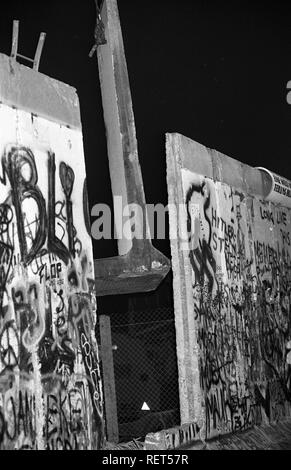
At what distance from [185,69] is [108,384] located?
7674mm

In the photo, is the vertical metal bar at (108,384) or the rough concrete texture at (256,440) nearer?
the rough concrete texture at (256,440)

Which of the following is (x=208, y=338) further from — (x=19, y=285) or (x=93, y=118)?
(x=93, y=118)

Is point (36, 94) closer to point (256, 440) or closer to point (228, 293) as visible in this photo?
point (228, 293)

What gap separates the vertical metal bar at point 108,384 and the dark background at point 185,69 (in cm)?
384

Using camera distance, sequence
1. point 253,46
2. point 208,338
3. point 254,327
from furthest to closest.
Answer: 1. point 253,46
2. point 254,327
3. point 208,338

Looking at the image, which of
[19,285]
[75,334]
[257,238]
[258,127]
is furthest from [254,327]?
[258,127]

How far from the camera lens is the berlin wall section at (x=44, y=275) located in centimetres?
625

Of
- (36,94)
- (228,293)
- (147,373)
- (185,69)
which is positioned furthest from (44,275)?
(185,69)

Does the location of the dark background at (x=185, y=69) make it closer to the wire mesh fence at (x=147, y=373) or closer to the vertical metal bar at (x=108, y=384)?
the wire mesh fence at (x=147, y=373)

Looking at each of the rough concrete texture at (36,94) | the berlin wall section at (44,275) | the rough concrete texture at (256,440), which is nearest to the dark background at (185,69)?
the rough concrete texture at (256,440)

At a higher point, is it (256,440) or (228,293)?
(228,293)

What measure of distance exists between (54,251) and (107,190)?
6.38 meters

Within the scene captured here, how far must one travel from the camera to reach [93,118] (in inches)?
489

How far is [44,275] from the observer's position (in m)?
6.73
